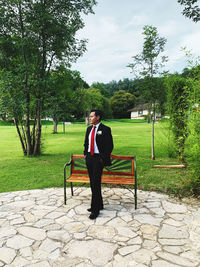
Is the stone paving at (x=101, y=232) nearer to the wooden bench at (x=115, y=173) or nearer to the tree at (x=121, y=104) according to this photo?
the wooden bench at (x=115, y=173)

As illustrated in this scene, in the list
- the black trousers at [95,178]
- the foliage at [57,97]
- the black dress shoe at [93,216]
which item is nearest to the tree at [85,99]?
the foliage at [57,97]

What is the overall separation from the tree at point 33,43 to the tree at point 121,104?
64.6m

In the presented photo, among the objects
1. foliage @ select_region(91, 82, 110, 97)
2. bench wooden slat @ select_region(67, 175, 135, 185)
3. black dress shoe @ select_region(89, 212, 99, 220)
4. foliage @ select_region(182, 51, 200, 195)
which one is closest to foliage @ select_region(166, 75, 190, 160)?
foliage @ select_region(182, 51, 200, 195)

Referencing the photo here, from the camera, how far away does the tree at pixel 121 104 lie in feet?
243

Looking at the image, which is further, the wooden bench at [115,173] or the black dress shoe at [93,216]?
the wooden bench at [115,173]

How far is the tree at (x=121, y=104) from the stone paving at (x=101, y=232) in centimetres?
7039

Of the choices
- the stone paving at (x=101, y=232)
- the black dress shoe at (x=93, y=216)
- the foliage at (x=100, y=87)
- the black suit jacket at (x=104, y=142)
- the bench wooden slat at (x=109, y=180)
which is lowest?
the stone paving at (x=101, y=232)

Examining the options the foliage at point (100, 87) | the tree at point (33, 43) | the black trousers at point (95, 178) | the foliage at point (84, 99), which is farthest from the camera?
the foliage at point (100, 87)

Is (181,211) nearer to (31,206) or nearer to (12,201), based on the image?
(31,206)

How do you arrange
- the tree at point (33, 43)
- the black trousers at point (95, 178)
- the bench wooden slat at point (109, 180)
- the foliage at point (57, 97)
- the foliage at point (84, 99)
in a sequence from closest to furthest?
1. the black trousers at point (95, 178)
2. the bench wooden slat at point (109, 180)
3. the tree at point (33, 43)
4. the foliage at point (57, 97)
5. the foliage at point (84, 99)

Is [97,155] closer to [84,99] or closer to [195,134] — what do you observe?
[195,134]

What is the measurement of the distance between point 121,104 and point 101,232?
237 feet

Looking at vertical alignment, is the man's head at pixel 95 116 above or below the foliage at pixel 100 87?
below

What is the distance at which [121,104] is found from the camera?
74.2 meters
